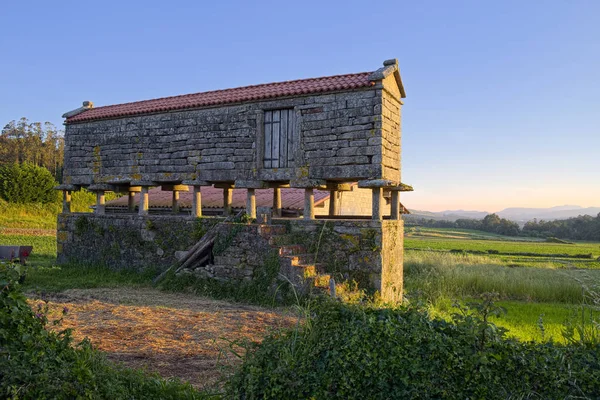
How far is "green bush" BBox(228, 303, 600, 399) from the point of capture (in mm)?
3443

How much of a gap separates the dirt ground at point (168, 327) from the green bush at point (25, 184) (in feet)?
75.6

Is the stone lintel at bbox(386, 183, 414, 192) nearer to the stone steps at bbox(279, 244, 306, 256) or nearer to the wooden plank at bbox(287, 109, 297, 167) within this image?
the wooden plank at bbox(287, 109, 297, 167)

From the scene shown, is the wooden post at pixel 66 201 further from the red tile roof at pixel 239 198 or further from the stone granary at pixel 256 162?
the red tile roof at pixel 239 198

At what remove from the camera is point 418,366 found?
11.5ft

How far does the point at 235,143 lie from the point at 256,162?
85 centimetres

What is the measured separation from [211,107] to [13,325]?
864cm

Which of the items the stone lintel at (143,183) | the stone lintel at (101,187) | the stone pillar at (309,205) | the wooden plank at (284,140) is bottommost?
the stone pillar at (309,205)

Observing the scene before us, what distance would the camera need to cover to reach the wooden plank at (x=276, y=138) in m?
11.0

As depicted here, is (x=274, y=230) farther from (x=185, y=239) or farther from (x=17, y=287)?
(x=17, y=287)

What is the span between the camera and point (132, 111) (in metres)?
12.9

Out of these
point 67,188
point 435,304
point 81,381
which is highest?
point 67,188

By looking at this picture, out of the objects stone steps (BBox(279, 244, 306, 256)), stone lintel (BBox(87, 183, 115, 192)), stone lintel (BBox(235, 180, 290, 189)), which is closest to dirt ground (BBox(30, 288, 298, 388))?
stone steps (BBox(279, 244, 306, 256))

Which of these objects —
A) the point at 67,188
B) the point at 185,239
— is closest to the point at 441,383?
the point at 185,239

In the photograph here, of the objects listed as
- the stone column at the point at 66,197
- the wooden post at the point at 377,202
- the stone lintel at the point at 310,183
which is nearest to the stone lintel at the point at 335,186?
the stone lintel at the point at 310,183
